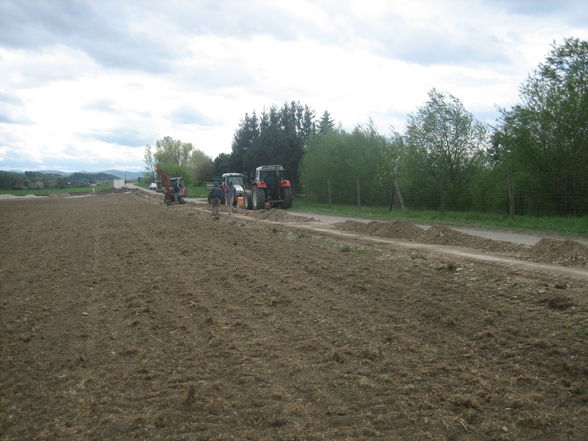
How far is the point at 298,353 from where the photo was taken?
17.4 ft

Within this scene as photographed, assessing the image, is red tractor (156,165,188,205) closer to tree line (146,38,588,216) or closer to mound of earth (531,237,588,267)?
tree line (146,38,588,216)

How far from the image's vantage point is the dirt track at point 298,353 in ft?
12.7

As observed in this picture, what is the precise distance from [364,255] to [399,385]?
6712 millimetres

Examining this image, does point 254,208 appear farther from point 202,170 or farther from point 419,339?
point 202,170

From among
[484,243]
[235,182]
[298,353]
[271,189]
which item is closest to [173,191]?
[235,182]

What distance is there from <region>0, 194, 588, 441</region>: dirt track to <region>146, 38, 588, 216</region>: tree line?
1119 cm

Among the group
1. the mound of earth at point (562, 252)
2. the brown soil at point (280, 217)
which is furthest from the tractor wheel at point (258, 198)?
the mound of earth at point (562, 252)

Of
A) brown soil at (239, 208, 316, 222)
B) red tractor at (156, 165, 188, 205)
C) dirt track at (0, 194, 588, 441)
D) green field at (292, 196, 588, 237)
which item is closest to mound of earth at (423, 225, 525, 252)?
dirt track at (0, 194, 588, 441)

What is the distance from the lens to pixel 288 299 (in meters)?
7.48

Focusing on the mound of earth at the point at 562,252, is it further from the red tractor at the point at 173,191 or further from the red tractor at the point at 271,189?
the red tractor at the point at 173,191

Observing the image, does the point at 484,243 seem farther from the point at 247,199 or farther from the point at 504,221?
the point at 247,199

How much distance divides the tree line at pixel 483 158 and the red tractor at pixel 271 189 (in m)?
4.32

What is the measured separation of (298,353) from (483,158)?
20.4 meters

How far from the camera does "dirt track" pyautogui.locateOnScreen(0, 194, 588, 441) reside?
388 centimetres
